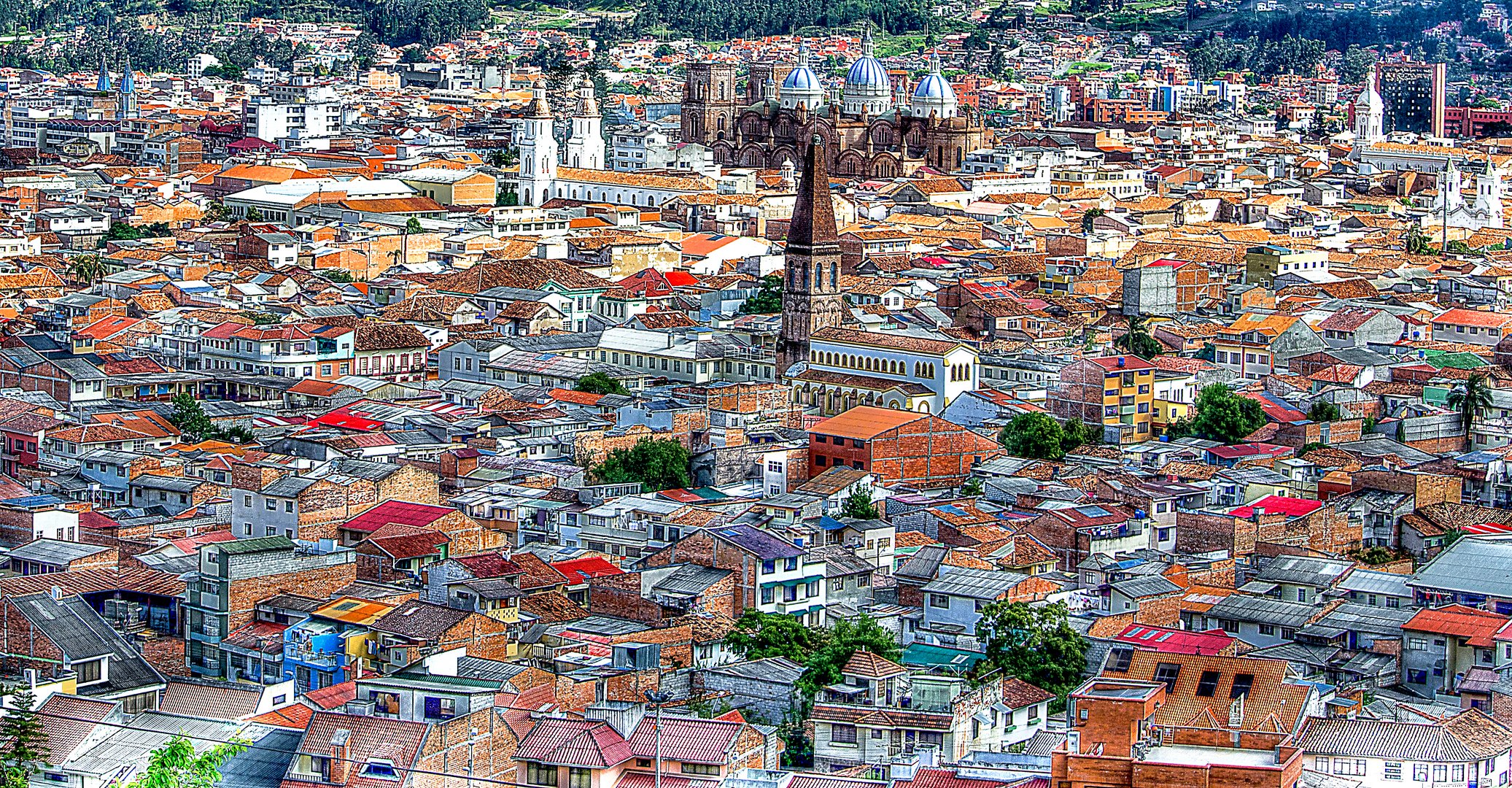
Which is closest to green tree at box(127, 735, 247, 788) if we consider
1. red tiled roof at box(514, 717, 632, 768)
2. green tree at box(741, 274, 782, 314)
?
red tiled roof at box(514, 717, 632, 768)

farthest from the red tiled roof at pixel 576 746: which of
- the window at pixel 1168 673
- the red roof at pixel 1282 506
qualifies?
the red roof at pixel 1282 506

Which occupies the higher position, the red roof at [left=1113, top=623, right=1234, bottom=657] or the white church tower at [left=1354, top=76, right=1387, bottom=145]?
the red roof at [left=1113, top=623, right=1234, bottom=657]

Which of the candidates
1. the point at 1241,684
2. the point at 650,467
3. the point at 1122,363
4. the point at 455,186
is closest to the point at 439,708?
the point at 1241,684

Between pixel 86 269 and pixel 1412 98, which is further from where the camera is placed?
pixel 1412 98

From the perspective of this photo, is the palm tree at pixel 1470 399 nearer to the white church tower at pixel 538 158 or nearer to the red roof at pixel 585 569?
the red roof at pixel 585 569

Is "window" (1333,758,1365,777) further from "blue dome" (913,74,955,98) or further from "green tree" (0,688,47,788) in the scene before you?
"blue dome" (913,74,955,98)

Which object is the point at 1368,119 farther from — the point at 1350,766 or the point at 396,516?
the point at 1350,766
